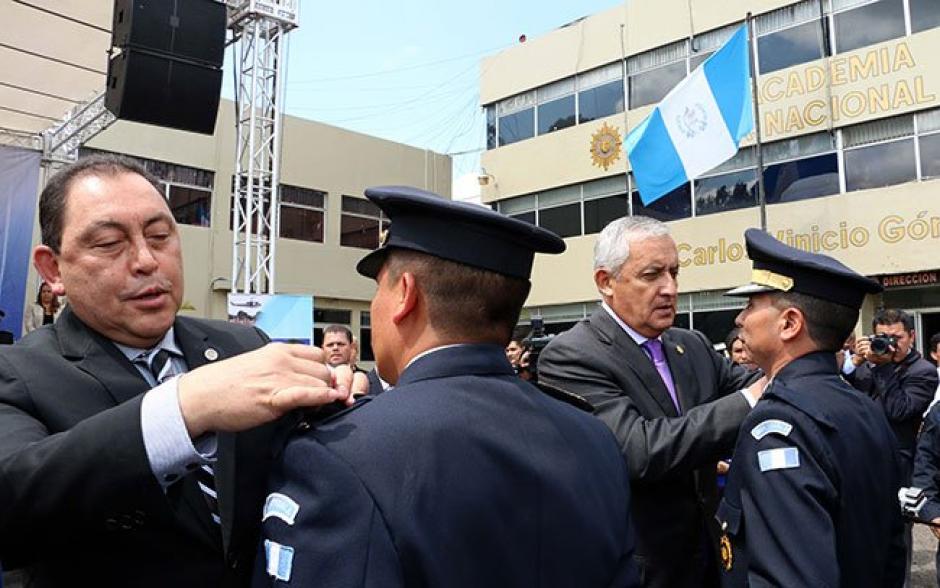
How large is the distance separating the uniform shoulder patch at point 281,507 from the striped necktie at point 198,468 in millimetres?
154

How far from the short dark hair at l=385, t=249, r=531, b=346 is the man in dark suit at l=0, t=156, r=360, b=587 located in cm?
22

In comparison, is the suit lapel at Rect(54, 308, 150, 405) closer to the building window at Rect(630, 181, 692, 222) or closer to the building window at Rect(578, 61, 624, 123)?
the building window at Rect(630, 181, 692, 222)

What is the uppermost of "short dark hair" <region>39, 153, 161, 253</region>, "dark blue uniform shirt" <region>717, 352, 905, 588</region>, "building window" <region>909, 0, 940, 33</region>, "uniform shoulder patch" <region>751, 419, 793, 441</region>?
"building window" <region>909, 0, 940, 33</region>

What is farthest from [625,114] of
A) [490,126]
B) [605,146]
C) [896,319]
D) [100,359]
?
[100,359]

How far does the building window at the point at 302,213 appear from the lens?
55.1 ft

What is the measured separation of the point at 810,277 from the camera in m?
2.20

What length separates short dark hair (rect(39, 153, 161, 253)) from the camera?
52.4 inches

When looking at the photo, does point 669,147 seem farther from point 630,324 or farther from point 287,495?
point 287,495

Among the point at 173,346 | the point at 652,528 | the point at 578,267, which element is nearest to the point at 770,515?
the point at 652,528

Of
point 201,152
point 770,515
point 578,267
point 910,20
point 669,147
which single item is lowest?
point 770,515

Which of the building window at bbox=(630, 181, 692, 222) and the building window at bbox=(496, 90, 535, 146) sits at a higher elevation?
the building window at bbox=(496, 90, 535, 146)

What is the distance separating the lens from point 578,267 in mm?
16531

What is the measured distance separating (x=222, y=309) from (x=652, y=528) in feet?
47.3

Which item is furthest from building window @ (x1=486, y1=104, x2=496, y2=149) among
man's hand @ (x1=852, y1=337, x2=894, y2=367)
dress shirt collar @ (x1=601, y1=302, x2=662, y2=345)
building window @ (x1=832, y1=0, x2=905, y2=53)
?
dress shirt collar @ (x1=601, y1=302, x2=662, y2=345)
